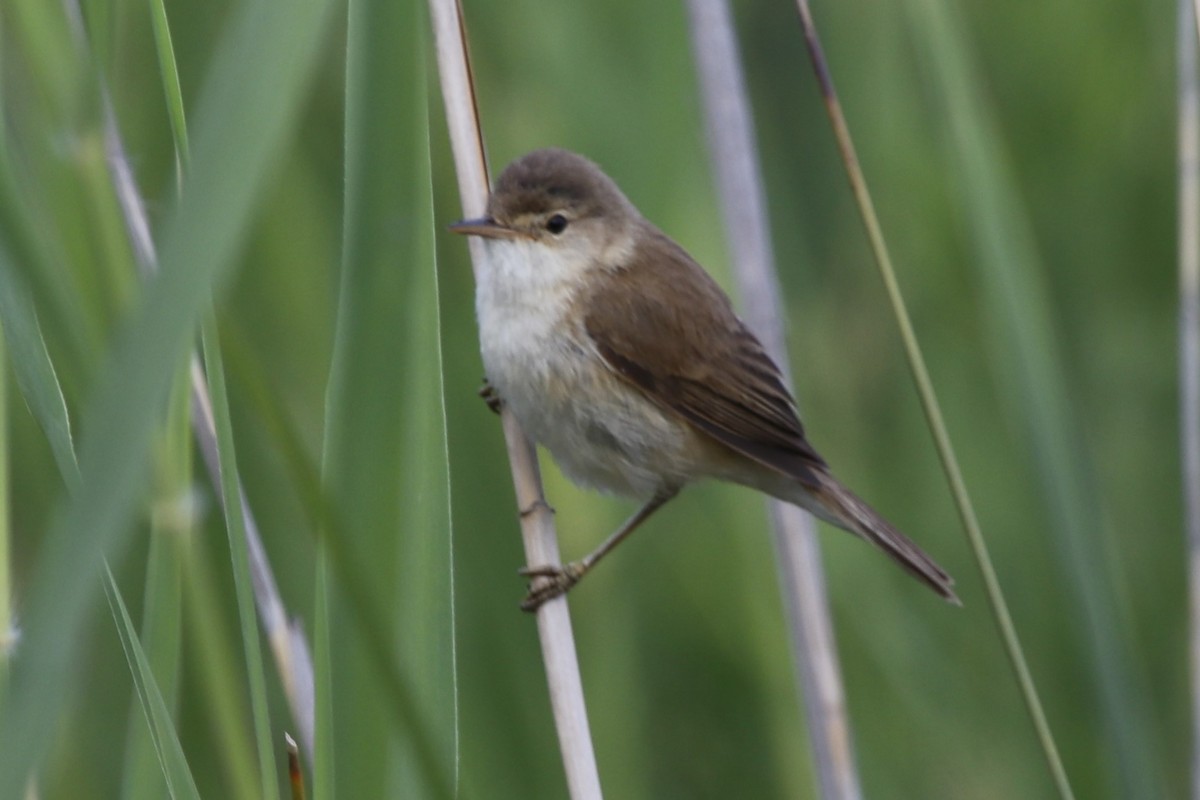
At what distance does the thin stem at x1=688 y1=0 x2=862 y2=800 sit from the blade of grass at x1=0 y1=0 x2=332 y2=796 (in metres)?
1.62

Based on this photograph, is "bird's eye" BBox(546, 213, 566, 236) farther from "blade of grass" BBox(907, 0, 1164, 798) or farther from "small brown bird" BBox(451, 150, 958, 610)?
"blade of grass" BBox(907, 0, 1164, 798)

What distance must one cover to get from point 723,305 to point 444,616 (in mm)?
1489

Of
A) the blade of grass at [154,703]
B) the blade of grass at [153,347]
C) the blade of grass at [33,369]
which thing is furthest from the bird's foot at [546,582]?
the blade of grass at [153,347]

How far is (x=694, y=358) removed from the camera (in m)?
2.74

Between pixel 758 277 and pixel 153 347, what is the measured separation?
74.0 inches

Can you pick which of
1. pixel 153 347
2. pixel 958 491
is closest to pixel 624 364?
pixel 958 491

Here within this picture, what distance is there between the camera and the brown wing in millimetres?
2650

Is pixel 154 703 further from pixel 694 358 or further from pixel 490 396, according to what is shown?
pixel 694 358

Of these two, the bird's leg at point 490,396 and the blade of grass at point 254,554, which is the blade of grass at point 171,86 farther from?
the bird's leg at point 490,396

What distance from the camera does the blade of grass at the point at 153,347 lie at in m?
0.94

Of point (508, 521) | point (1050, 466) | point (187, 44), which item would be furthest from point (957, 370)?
point (187, 44)

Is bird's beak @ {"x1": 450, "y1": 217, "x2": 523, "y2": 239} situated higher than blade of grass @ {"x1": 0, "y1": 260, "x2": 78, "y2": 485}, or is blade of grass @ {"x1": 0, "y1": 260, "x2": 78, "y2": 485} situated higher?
bird's beak @ {"x1": 450, "y1": 217, "x2": 523, "y2": 239}

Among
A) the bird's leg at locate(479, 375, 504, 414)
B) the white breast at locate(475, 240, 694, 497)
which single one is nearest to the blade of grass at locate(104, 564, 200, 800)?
the white breast at locate(475, 240, 694, 497)

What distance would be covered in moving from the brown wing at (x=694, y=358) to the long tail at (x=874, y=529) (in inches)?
1.6
